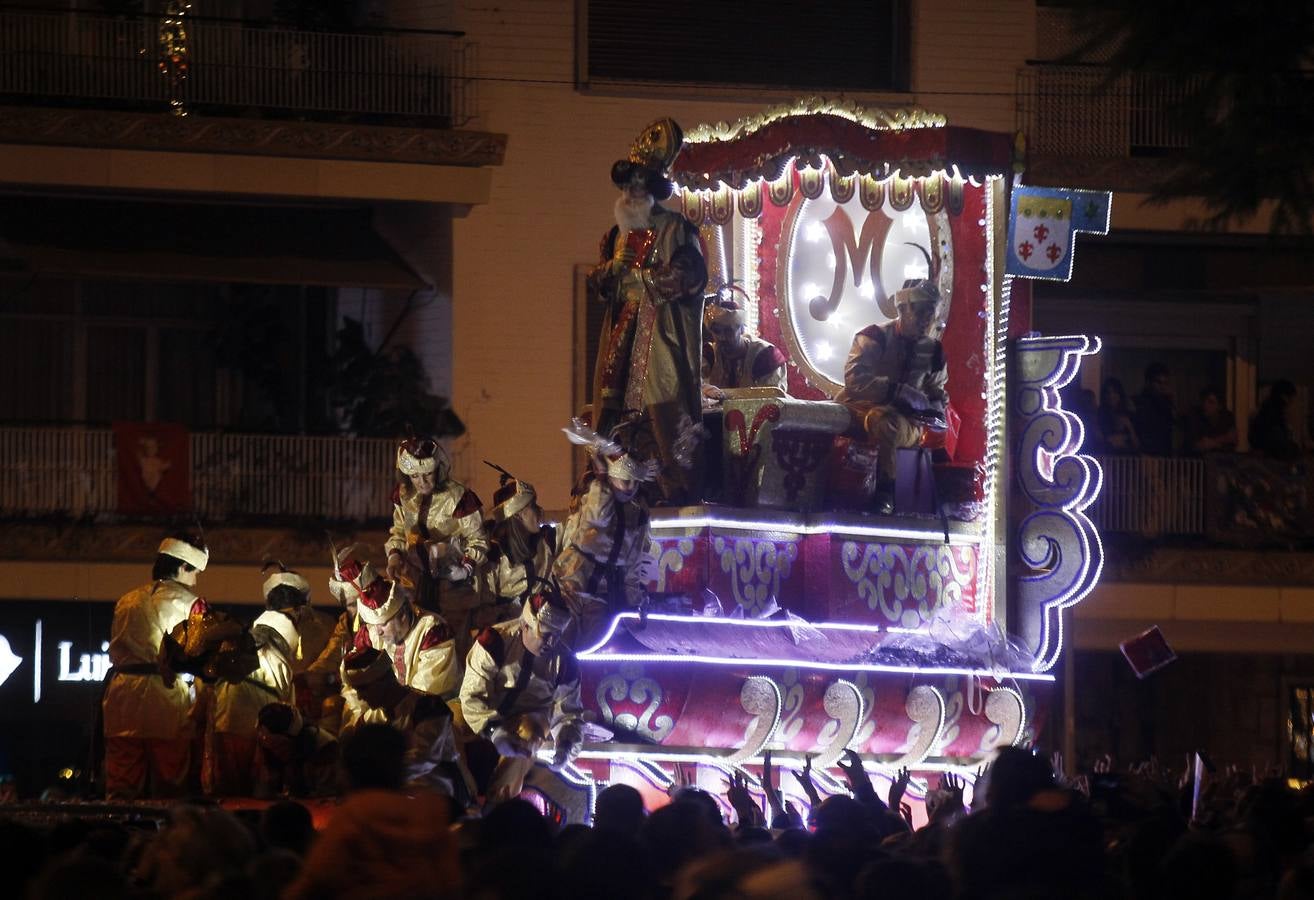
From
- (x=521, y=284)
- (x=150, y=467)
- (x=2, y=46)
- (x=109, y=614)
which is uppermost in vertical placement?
(x=2, y=46)

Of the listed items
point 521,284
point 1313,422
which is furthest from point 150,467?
point 1313,422

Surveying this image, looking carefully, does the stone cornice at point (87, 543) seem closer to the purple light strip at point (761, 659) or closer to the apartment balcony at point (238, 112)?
the apartment balcony at point (238, 112)

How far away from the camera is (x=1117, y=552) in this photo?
77.0ft

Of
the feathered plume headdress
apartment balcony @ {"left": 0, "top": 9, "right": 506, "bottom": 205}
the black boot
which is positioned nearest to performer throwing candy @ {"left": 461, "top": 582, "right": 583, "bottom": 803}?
the feathered plume headdress

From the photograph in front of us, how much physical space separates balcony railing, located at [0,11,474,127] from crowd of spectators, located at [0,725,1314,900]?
15.7m

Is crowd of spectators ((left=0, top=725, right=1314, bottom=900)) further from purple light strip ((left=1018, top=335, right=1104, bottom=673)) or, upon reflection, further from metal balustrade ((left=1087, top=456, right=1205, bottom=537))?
metal balustrade ((left=1087, top=456, right=1205, bottom=537))

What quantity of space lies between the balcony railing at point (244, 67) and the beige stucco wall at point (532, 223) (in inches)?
19.8

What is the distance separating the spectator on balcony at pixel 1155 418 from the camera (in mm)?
23531

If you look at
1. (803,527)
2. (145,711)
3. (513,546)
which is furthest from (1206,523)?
(145,711)

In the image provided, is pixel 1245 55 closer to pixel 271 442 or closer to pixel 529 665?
pixel 529 665

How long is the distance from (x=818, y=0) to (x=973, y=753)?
11.8 meters

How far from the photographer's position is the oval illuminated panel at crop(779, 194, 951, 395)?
1491 centimetres

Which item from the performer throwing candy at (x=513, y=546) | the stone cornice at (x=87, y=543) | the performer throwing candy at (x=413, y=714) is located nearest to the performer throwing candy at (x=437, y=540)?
the performer throwing candy at (x=513, y=546)

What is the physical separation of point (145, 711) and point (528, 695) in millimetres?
2854
